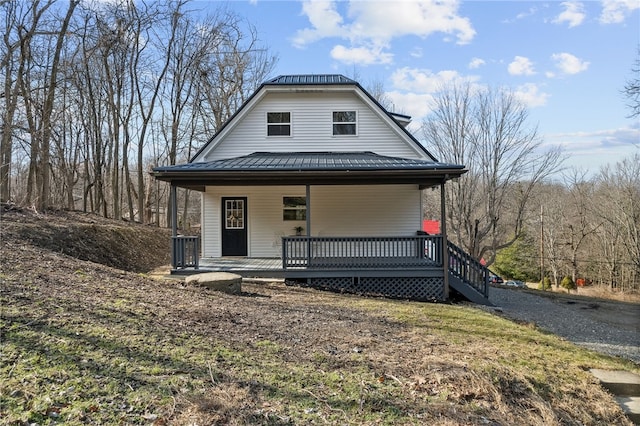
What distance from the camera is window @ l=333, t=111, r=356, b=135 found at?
14211mm

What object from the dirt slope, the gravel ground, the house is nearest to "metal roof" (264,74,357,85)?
the house

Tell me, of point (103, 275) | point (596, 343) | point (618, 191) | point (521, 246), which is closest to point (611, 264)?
point (618, 191)

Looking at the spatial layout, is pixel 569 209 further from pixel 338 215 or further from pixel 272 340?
pixel 272 340

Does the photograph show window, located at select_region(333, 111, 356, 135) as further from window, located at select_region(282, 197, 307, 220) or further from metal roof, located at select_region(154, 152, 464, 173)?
window, located at select_region(282, 197, 307, 220)

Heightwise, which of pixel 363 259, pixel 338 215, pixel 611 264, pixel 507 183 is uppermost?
pixel 507 183

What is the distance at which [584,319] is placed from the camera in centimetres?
1192

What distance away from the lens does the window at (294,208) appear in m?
14.0

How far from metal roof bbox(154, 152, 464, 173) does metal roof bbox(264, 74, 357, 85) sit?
2.63 m

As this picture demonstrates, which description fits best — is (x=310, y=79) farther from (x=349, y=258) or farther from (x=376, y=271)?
(x=376, y=271)

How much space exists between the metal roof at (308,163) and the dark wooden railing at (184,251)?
195cm

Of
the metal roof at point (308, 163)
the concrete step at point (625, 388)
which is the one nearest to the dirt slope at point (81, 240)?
the metal roof at point (308, 163)

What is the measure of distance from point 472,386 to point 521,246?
3687cm

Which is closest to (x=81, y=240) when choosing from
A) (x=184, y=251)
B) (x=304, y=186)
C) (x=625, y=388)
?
(x=184, y=251)

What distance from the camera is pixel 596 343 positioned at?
838cm
